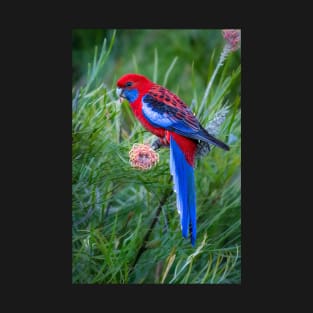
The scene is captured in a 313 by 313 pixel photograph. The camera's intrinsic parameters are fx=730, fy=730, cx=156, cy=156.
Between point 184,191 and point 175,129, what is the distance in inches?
12.1

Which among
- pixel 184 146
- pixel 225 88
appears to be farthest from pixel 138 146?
pixel 225 88

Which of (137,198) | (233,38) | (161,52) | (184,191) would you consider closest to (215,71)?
(233,38)

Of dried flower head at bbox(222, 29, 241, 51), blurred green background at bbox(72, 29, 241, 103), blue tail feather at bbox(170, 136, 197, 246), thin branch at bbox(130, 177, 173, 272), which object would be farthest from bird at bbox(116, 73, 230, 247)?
dried flower head at bbox(222, 29, 241, 51)

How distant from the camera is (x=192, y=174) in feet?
11.6

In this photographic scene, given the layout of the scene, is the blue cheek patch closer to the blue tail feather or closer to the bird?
the bird

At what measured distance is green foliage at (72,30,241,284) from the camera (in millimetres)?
3502

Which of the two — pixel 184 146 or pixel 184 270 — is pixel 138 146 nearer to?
pixel 184 146

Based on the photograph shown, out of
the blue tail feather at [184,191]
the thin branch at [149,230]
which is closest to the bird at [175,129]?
the blue tail feather at [184,191]

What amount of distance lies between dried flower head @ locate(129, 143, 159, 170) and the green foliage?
0.13 ft

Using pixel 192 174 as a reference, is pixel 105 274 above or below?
below

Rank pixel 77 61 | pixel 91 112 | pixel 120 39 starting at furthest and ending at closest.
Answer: pixel 120 39, pixel 77 61, pixel 91 112

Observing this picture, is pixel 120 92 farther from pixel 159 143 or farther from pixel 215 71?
pixel 215 71

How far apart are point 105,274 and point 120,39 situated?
5.02 ft

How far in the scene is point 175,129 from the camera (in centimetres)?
355
